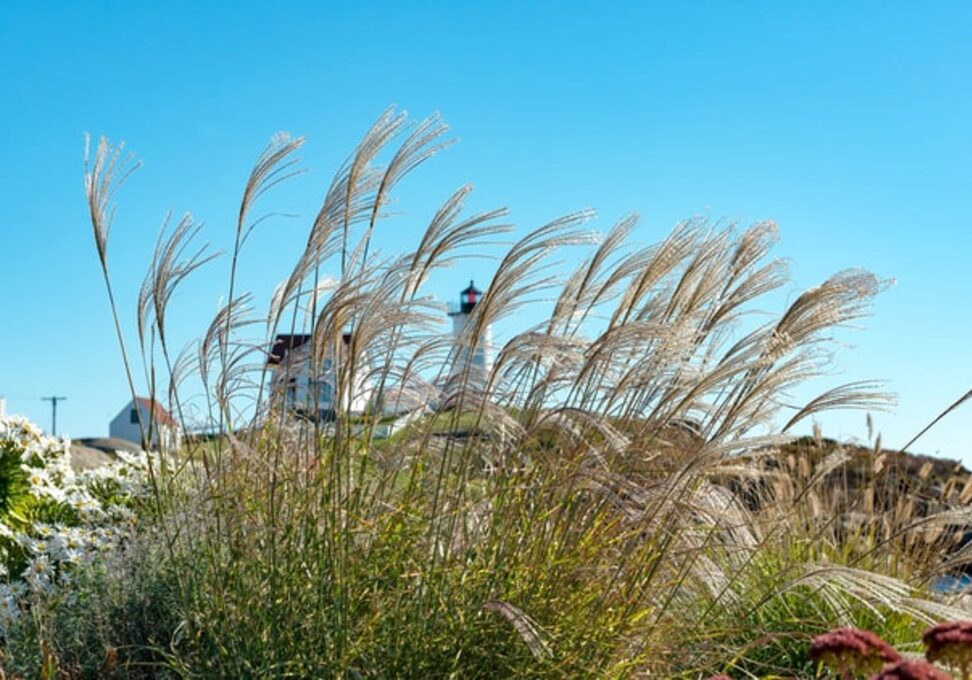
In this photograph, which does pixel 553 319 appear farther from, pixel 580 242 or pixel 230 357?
pixel 230 357

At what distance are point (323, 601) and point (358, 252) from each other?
1.19 m

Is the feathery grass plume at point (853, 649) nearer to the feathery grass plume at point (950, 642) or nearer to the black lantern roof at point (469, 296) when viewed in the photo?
the feathery grass plume at point (950, 642)

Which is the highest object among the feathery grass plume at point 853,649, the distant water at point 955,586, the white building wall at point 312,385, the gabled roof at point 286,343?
the gabled roof at point 286,343

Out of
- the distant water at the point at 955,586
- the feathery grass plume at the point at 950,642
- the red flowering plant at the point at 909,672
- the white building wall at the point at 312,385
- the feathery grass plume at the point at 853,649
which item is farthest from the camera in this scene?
the distant water at the point at 955,586

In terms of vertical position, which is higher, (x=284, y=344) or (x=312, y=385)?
(x=284, y=344)

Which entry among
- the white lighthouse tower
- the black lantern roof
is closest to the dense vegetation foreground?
the white lighthouse tower

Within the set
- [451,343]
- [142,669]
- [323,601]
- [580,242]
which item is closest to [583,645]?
[323,601]

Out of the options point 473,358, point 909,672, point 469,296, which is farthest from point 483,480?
point 469,296

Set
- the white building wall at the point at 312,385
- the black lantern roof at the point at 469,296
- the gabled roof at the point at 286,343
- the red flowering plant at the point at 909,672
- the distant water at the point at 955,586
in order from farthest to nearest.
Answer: the black lantern roof at the point at 469,296 < the distant water at the point at 955,586 < the gabled roof at the point at 286,343 < the white building wall at the point at 312,385 < the red flowering plant at the point at 909,672

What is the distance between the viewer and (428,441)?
387 cm

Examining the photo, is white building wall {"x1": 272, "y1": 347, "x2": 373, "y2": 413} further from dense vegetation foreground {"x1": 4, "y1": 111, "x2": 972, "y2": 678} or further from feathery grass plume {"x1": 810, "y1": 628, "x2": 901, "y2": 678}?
feathery grass plume {"x1": 810, "y1": 628, "x2": 901, "y2": 678}

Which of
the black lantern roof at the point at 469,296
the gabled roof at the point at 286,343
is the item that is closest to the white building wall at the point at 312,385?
the gabled roof at the point at 286,343

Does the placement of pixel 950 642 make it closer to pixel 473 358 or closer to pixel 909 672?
pixel 909 672

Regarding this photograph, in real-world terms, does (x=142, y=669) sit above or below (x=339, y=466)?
below
